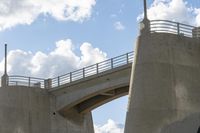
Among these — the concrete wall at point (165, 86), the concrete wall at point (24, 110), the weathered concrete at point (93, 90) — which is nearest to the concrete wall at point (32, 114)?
the concrete wall at point (24, 110)

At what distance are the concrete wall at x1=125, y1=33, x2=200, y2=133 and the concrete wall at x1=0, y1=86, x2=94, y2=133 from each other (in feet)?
56.0

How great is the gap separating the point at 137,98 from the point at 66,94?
53.1ft

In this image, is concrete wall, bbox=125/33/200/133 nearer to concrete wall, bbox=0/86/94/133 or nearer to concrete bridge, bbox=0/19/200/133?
concrete bridge, bbox=0/19/200/133

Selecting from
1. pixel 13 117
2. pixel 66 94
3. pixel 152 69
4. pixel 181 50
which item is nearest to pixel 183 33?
pixel 181 50

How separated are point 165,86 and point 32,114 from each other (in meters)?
19.2

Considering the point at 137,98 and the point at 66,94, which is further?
the point at 66,94

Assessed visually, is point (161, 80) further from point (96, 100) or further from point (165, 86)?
point (96, 100)

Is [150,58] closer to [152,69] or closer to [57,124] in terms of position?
[152,69]

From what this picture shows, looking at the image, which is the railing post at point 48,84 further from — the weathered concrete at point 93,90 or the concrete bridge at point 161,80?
the concrete bridge at point 161,80

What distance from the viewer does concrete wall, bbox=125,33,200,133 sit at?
35094mm

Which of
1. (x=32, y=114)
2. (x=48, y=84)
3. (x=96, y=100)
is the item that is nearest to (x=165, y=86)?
(x=96, y=100)

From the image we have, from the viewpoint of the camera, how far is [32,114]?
50.9 meters

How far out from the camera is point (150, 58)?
36469 millimetres

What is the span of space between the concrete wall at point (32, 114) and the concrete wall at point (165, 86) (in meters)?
A: 17.1
